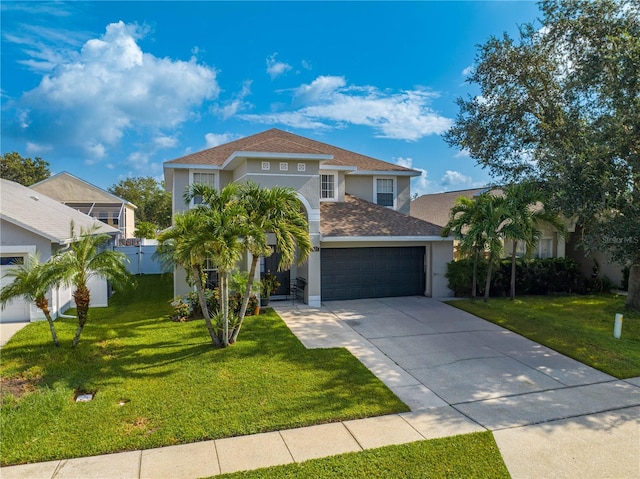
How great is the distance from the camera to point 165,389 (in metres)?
7.65

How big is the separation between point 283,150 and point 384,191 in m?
7.28

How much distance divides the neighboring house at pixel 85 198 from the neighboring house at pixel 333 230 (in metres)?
20.6

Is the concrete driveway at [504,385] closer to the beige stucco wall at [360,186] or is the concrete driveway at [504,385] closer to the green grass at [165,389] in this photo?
the green grass at [165,389]

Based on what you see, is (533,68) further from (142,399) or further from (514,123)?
(142,399)

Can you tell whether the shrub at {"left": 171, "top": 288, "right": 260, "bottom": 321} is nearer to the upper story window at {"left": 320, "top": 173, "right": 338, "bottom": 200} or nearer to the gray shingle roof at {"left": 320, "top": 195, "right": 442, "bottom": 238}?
the gray shingle roof at {"left": 320, "top": 195, "right": 442, "bottom": 238}

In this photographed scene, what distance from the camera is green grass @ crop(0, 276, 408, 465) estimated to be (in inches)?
238

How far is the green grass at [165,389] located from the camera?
6.05 meters

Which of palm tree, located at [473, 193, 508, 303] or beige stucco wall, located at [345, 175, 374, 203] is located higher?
beige stucco wall, located at [345, 175, 374, 203]

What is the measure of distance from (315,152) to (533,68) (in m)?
9.91

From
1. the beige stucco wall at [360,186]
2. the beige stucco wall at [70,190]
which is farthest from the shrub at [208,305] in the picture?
the beige stucco wall at [70,190]

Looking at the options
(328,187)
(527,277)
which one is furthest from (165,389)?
(527,277)

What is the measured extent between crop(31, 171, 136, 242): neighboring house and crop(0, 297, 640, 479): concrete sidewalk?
1192 inches

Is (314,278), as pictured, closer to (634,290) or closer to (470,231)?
(470,231)

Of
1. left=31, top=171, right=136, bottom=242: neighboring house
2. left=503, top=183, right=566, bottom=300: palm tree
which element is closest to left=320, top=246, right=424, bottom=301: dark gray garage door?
left=503, top=183, right=566, bottom=300: palm tree
